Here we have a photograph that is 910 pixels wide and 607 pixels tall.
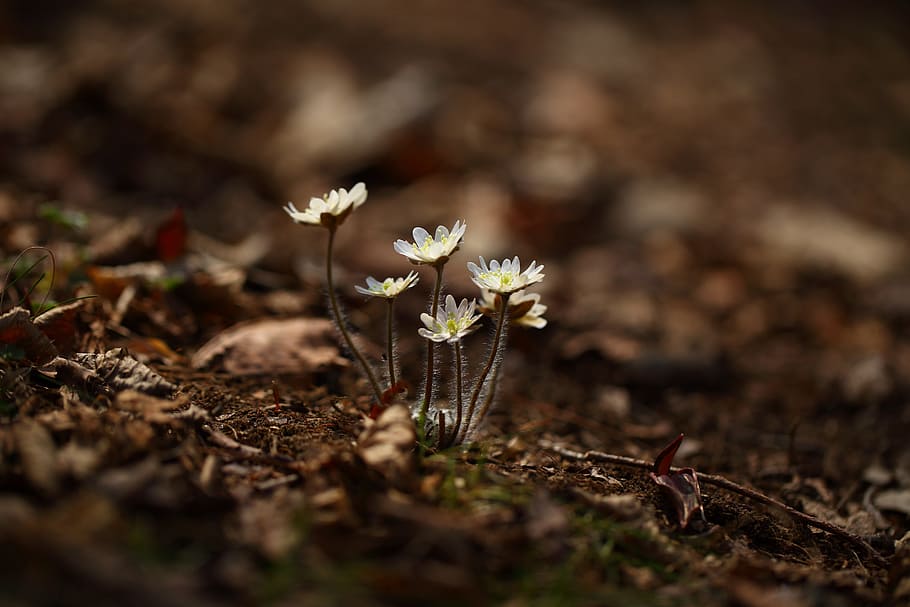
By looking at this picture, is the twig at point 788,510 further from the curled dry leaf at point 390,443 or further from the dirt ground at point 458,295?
the curled dry leaf at point 390,443

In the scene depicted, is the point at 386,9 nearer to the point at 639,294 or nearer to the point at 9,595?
the point at 639,294

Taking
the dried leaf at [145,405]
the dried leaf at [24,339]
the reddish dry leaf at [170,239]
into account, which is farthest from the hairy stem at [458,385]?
the reddish dry leaf at [170,239]

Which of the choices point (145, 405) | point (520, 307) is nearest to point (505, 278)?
point (520, 307)

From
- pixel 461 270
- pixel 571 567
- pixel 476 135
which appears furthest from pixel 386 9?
pixel 571 567

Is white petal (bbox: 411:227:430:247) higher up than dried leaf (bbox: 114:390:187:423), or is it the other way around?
white petal (bbox: 411:227:430:247)

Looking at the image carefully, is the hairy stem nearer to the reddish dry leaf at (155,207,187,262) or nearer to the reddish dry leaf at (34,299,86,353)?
the reddish dry leaf at (34,299,86,353)

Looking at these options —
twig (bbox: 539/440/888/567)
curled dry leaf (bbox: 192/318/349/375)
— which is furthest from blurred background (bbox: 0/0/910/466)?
twig (bbox: 539/440/888/567)

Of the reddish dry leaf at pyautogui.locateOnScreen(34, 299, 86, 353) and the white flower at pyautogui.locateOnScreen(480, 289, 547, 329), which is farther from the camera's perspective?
the reddish dry leaf at pyautogui.locateOnScreen(34, 299, 86, 353)
